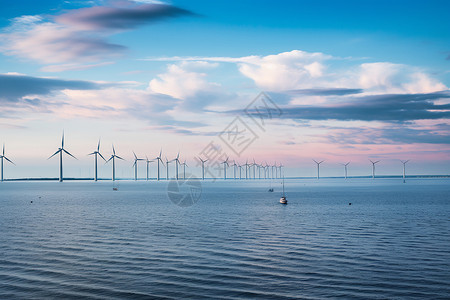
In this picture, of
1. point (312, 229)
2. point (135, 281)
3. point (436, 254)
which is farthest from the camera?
point (312, 229)

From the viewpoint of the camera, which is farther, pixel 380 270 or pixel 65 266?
pixel 65 266

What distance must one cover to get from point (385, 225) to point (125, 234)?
36089mm

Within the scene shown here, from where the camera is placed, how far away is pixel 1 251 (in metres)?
40.5

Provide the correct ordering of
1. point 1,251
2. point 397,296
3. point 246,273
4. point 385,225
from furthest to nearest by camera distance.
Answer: point 385,225 < point 1,251 < point 246,273 < point 397,296

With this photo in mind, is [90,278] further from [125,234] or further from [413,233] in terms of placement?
[413,233]

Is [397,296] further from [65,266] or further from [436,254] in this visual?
[65,266]

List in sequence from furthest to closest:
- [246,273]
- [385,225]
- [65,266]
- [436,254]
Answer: [385,225]
[436,254]
[65,266]
[246,273]

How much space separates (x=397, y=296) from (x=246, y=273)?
1030 centimetres

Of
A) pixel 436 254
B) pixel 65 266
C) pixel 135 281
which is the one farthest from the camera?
pixel 436 254

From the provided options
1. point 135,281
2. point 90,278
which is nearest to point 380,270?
point 135,281

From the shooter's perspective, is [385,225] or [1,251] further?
[385,225]

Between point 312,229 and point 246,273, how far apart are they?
2865 cm

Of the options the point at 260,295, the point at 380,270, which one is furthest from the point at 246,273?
the point at 380,270

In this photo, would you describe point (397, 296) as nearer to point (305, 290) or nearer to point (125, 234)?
point (305, 290)
